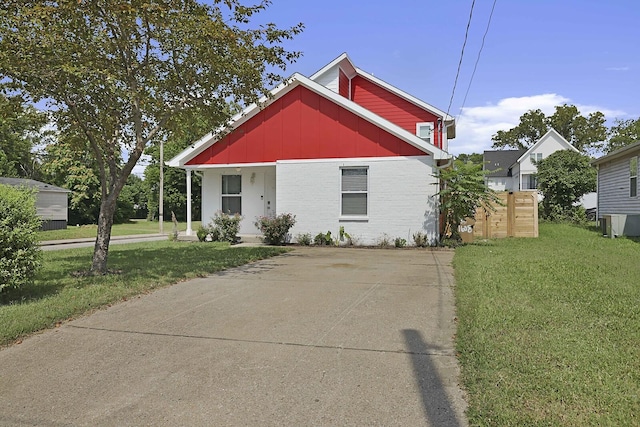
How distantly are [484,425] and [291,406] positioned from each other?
1.33 metres

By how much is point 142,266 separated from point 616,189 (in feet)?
62.5

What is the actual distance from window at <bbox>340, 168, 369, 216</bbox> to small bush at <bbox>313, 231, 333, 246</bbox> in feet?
2.92

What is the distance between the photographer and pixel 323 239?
14.4 metres

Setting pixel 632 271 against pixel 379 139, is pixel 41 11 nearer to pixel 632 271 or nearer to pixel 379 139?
pixel 379 139

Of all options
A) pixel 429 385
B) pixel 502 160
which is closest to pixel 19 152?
pixel 429 385

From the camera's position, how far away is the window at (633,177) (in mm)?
16788

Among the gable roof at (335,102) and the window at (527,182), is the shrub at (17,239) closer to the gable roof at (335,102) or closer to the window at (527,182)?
the gable roof at (335,102)

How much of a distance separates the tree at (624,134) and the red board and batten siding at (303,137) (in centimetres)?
3964

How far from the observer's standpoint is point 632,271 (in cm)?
838

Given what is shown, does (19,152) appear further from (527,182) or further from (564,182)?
(527,182)

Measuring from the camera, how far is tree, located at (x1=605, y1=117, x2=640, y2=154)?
46125 millimetres

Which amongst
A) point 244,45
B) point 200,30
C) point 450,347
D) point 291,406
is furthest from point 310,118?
Result: point 291,406

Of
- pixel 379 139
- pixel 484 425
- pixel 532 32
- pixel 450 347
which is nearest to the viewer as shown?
pixel 484 425

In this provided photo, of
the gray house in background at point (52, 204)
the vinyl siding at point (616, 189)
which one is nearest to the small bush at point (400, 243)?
the vinyl siding at point (616, 189)
